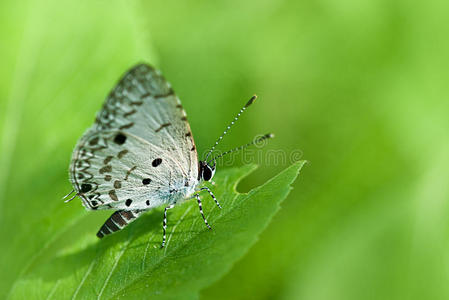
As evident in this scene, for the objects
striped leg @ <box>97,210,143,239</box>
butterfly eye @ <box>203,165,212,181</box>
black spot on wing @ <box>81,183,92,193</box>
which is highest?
black spot on wing @ <box>81,183,92,193</box>

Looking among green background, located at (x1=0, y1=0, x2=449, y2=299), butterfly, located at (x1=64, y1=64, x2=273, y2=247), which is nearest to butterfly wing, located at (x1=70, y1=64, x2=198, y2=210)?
butterfly, located at (x1=64, y1=64, x2=273, y2=247)

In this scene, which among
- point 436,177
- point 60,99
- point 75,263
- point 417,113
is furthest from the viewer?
point 417,113

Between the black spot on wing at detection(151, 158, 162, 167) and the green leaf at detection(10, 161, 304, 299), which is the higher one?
the black spot on wing at detection(151, 158, 162, 167)

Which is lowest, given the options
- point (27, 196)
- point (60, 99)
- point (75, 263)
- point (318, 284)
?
point (318, 284)

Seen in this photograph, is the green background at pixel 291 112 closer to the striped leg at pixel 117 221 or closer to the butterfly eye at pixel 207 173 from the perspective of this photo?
the striped leg at pixel 117 221

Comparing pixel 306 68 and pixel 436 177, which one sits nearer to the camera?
pixel 436 177

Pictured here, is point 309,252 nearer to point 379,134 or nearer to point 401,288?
point 401,288

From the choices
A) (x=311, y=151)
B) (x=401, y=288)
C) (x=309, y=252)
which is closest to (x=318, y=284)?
(x=309, y=252)

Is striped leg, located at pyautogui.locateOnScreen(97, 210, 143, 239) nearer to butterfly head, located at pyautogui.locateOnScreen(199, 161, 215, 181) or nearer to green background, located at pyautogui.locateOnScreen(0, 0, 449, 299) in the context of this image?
green background, located at pyautogui.locateOnScreen(0, 0, 449, 299)

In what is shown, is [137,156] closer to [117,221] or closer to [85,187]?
[85,187]
